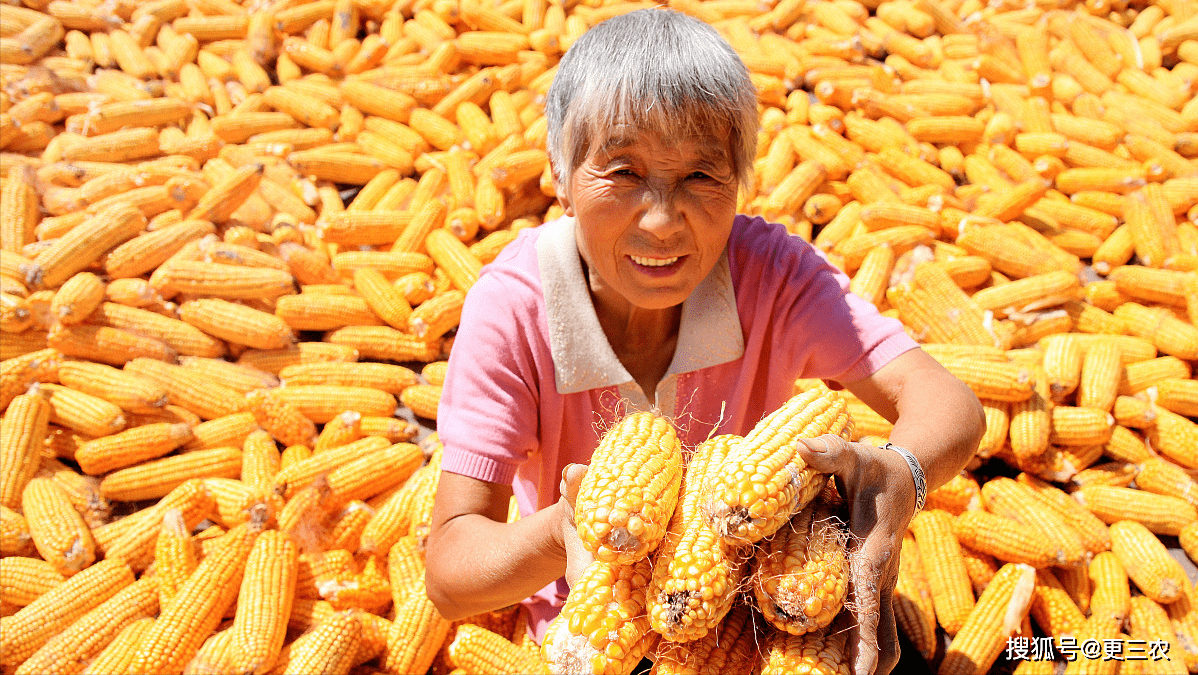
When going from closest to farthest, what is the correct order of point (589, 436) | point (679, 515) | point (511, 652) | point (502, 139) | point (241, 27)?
1. point (679, 515)
2. point (589, 436)
3. point (511, 652)
4. point (502, 139)
5. point (241, 27)

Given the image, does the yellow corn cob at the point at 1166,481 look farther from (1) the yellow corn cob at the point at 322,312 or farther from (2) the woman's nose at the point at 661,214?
(1) the yellow corn cob at the point at 322,312

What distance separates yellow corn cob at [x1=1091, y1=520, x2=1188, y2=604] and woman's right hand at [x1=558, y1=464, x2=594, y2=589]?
2929mm

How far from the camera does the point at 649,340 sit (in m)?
2.43

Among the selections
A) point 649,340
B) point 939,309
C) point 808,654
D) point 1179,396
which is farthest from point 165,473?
point 1179,396

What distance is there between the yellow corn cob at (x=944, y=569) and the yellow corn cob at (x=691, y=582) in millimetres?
2084

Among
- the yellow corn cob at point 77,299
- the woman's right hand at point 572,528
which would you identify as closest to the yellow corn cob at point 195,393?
the yellow corn cob at point 77,299

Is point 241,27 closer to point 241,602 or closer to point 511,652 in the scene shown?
point 241,602

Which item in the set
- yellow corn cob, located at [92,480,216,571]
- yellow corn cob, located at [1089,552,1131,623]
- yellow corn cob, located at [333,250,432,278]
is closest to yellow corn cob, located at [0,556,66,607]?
yellow corn cob, located at [92,480,216,571]

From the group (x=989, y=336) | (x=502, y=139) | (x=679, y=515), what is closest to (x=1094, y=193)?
(x=989, y=336)

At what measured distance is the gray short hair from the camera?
5.86ft

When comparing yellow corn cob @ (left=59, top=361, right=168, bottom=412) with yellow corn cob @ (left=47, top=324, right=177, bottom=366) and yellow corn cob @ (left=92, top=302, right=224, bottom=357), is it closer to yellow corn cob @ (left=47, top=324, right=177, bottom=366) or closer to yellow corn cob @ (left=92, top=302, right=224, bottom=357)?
yellow corn cob @ (left=47, top=324, right=177, bottom=366)

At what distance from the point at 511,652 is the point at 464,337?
1.29 m

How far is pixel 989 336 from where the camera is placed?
4152mm

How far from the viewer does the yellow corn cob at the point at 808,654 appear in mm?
1458
